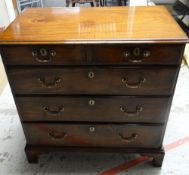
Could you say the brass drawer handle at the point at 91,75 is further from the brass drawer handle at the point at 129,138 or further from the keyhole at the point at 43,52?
the brass drawer handle at the point at 129,138

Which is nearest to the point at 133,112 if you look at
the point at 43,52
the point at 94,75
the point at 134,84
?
the point at 134,84

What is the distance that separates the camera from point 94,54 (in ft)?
2.96

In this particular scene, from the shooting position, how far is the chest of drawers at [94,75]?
0.89 metres

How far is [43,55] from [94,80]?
238 millimetres

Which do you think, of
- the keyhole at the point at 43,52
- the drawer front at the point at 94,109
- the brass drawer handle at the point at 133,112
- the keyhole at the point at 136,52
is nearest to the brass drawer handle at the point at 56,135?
the drawer front at the point at 94,109

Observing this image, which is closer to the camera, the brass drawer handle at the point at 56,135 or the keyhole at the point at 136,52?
the keyhole at the point at 136,52

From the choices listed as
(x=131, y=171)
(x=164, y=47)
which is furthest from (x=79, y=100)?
(x=131, y=171)

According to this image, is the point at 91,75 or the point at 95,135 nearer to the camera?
the point at 91,75

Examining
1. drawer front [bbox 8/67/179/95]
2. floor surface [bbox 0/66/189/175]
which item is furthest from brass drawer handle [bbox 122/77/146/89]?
floor surface [bbox 0/66/189/175]

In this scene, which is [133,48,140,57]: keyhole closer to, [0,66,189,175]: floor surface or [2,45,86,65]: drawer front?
[2,45,86,65]: drawer front

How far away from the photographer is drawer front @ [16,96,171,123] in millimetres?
1042

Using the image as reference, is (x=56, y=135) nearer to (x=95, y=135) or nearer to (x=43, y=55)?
(x=95, y=135)

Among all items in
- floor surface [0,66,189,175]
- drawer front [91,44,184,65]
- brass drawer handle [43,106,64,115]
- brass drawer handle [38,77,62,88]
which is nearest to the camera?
drawer front [91,44,184,65]

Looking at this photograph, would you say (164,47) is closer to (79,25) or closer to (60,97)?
(79,25)
